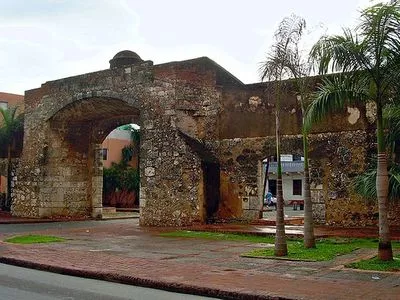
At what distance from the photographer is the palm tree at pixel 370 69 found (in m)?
8.35

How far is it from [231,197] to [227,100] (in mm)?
3175

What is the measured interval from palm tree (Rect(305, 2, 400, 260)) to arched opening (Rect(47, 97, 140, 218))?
12.2 metres

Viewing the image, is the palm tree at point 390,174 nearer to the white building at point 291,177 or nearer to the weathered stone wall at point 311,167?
the weathered stone wall at point 311,167

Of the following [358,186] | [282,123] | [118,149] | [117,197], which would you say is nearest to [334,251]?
[358,186]

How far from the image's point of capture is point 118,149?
38250mm

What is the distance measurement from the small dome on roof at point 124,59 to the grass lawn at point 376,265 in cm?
1273

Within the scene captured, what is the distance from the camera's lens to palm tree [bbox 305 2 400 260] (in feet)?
27.4

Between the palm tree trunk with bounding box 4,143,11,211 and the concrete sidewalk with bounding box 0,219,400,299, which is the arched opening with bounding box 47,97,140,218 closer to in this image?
the palm tree trunk with bounding box 4,143,11,211

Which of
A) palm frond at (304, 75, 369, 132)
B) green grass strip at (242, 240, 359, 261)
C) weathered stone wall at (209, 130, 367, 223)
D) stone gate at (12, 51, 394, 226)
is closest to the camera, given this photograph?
palm frond at (304, 75, 369, 132)

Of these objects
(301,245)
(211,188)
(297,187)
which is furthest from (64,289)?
(297,187)

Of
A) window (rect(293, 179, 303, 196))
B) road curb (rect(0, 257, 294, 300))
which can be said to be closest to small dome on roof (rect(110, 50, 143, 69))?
road curb (rect(0, 257, 294, 300))

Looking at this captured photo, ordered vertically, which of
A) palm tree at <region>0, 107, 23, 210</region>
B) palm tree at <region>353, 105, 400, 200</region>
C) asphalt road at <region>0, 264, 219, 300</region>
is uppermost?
palm tree at <region>0, 107, 23, 210</region>

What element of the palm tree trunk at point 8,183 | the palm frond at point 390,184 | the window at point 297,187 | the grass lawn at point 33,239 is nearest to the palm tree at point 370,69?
the palm frond at point 390,184

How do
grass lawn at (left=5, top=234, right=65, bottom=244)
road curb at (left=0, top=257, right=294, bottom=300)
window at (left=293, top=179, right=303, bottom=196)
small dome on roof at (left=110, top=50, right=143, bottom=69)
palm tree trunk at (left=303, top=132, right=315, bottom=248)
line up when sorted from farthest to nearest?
window at (left=293, top=179, right=303, bottom=196), small dome on roof at (left=110, top=50, right=143, bottom=69), grass lawn at (left=5, top=234, right=65, bottom=244), palm tree trunk at (left=303, top=132, right=315, bottom=248), road curb at (left=0, top=257, right=294, bottom=300)
